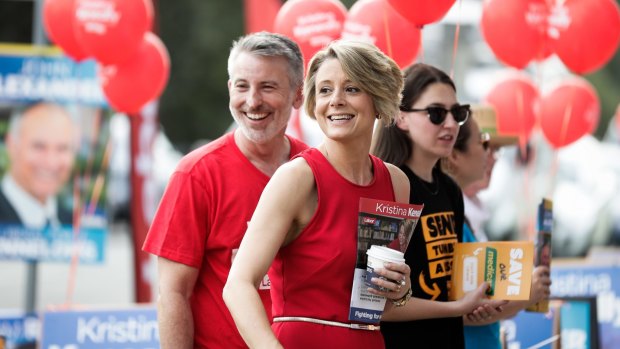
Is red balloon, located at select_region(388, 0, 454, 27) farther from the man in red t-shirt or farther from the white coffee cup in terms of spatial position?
the white coffee cup

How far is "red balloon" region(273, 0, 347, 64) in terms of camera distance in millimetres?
5602

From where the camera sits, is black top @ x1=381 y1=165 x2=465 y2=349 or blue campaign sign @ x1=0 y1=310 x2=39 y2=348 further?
blue campaign sign @ x1=0 y1=310 x2=39 y2=348

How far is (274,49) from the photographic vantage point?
3.47m

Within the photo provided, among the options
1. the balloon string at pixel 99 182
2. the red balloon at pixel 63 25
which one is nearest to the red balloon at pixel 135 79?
the red balloon at pixel 63 25

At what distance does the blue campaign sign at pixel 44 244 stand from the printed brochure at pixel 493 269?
5215 millimetres

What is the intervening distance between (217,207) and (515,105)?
5261 millimetres

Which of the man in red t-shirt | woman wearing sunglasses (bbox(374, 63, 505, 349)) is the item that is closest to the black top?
woman wearing sunglasses (bbox(374, 63, 505, 349))

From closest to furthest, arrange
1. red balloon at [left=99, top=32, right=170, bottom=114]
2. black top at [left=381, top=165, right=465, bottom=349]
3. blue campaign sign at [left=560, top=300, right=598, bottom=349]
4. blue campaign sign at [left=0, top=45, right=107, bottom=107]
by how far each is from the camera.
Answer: black top at [left=381, top=165, right=465, bottom=349] → blue campaign sign at [left=560, top=300, right=598, bottom=349] → red balloon at [left=99, top=32, right=170, bottom=114] → blue campaign sign at [left=0, top=45, right=107, bottom=107]

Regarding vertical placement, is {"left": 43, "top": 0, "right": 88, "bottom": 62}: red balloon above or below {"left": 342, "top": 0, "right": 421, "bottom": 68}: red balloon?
above

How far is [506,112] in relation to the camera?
8.27 metres

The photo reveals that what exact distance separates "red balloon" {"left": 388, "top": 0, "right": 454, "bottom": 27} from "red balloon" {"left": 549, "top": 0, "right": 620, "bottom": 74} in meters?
1.77

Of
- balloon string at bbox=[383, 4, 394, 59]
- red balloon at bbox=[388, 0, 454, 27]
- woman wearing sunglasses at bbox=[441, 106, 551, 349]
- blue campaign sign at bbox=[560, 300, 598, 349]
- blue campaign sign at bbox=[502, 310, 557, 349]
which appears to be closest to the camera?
woman wearing sunglasses at bbox=[441, 106, 551, 349]

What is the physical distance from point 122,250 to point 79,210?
12673mm

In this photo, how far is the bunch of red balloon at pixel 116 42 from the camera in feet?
21.4
